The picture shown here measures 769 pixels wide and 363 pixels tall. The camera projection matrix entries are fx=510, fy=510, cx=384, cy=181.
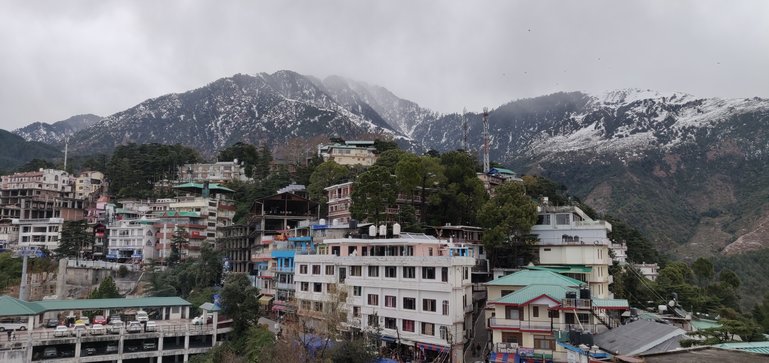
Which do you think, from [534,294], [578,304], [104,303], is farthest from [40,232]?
[578,304]

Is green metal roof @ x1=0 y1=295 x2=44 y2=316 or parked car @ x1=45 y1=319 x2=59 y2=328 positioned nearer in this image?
green metal roof @ x1=0 y1=295 x2=44 y2=316

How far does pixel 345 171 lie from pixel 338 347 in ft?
136

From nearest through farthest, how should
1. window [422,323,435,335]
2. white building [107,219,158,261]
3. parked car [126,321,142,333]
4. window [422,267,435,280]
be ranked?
window [422,323,435,335], window [422,267,435,280], parked car [126,321,142,333], white building [107,219,158,261]

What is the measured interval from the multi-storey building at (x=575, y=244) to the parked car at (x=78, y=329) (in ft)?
127

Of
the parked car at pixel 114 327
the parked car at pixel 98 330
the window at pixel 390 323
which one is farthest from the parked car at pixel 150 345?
the window at pixel 390 323

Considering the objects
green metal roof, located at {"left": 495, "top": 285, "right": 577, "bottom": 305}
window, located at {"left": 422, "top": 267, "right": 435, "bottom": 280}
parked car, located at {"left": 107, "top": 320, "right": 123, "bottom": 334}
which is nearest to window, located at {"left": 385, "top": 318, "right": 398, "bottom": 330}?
window, located at {"left": 422, "top": 267, "right": 435, "bottom": 280}

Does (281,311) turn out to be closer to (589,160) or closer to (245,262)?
(245,262)

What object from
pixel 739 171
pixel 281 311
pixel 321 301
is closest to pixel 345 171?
pixel 281 311

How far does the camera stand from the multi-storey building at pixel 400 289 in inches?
1315

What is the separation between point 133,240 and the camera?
75.1m

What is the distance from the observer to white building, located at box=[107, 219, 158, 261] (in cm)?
7406

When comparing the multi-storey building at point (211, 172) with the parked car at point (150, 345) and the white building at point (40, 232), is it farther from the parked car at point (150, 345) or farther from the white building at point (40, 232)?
the parked car at point (150, 345)

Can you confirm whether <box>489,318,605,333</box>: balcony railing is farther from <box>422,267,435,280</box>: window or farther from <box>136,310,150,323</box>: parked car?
<box>136,310,150,323</box>: parked car

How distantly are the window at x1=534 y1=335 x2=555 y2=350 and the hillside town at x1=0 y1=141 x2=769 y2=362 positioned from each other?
0.07 meters
